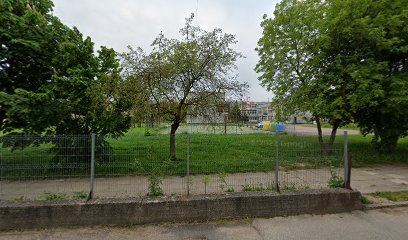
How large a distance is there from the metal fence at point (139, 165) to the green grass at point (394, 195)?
135 cm

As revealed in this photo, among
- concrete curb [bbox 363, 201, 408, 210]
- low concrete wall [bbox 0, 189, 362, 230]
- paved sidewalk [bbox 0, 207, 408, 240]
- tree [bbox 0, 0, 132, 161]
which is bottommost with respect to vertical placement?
paved sidewalk [bbox 0, 207, 408, 240]

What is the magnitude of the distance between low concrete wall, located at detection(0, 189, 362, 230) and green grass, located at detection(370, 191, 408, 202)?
4.29 ft

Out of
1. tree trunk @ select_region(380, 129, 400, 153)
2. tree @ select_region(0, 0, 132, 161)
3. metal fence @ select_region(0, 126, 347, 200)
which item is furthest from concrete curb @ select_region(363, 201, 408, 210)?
tree @ select_region(0, 0, 132, 161)

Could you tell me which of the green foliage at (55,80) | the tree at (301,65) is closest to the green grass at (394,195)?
the tree at (301,65)

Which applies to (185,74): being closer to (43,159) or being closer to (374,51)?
(43,159)

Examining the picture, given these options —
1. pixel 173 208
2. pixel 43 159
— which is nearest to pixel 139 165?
pixel 173 208

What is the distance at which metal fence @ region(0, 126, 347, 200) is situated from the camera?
197 inches

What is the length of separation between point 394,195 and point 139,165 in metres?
6.26

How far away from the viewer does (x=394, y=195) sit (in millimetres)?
5727

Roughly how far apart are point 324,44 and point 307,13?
1.69m

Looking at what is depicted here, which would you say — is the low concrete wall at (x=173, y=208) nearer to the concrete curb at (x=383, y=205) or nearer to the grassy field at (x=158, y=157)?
the concrete curb at (x=383, y=205)

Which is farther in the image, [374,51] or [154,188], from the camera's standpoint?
[374,51]

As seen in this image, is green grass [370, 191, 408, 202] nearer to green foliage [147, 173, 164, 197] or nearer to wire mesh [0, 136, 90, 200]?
green foliage [147, 173, 164, 197]

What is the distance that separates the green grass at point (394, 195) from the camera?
547 cm
